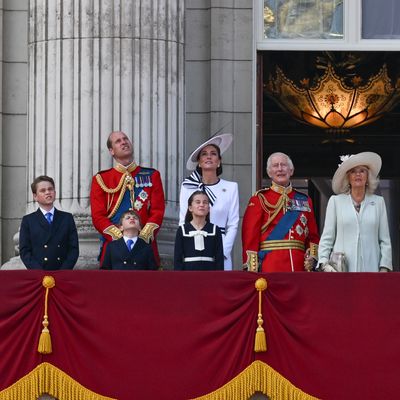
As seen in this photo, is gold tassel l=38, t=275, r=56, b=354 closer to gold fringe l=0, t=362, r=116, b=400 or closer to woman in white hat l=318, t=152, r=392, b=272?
gold fringe l=0, t=362, r=116, b=400

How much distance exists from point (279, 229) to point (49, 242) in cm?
214

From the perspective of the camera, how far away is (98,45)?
17922 mm

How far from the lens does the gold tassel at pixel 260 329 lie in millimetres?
15039

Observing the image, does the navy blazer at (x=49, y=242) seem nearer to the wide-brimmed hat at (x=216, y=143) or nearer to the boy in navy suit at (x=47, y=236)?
the boy in navy suit at (x=47, y=236)

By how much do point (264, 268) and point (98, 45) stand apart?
311 centimetres

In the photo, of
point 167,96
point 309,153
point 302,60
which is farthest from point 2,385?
point 309,153

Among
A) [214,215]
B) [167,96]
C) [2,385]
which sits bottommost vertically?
[2,385]

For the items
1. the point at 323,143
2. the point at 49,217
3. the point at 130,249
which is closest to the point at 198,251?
the point at 130,249

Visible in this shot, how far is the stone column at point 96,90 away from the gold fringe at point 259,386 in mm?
3294

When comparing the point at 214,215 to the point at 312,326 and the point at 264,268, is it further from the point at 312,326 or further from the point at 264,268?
the point at 312,326

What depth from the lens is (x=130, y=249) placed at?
16.0 meters

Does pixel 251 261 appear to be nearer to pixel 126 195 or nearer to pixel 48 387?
pixel 126 195

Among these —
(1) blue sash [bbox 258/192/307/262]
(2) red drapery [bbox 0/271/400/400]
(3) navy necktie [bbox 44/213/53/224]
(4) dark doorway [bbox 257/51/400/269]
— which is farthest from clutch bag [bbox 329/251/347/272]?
(4) dark doorway [bbox 257/51/400/269]

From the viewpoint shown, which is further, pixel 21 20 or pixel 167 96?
pixel 21 20
